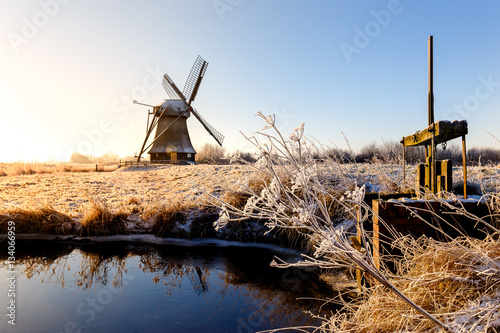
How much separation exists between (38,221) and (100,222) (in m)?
1.65

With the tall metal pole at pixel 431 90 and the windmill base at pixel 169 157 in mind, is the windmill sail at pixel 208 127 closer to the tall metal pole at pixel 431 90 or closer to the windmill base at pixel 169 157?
the windmill base at pixel 169 157

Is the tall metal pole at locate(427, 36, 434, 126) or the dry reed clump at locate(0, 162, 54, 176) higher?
the tall metal pole at locate(427, 36, 434, 126)

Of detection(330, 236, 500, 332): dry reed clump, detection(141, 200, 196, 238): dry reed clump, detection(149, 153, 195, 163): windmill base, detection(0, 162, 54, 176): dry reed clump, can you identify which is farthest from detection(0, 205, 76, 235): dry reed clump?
detection(149, 153, 195, 163): windmill base

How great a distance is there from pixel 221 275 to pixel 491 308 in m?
4.04

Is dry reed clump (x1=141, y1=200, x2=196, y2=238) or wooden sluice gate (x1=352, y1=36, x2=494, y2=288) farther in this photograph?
dry reed clump (x1=141, y1=200, x2=196, y2=238)

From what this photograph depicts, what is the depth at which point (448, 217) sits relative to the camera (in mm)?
3312

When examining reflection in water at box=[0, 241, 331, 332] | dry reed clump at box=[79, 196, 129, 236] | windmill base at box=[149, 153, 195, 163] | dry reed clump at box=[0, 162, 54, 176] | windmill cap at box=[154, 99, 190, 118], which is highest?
windmill cap at box=[154, 99, 190, 118]

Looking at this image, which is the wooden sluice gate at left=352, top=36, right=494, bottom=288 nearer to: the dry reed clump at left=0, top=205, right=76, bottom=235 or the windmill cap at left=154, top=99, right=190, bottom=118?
the dry reed clump at left=0, top=205, right=76, bottom=235

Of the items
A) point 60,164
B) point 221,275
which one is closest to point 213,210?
point 221,275

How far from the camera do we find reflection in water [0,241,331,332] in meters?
3.77

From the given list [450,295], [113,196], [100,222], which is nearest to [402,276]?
[450,295]

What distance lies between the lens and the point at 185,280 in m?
5.08

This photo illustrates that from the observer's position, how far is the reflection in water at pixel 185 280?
377 centimetres

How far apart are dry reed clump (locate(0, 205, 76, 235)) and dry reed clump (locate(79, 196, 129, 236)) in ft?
1.48
